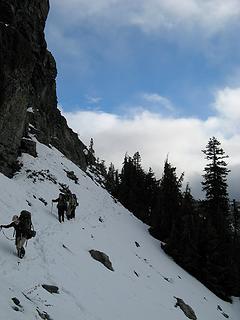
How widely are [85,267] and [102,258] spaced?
3072mm

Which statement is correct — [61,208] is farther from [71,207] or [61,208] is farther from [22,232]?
[22,232]

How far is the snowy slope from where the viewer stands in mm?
15102

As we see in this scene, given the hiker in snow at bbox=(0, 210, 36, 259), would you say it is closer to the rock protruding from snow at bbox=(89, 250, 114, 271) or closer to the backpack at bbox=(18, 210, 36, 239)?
the backpack at bbox=(18, 210, 36, 239)

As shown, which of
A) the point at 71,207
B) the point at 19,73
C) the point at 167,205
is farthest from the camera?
the point at 167,205

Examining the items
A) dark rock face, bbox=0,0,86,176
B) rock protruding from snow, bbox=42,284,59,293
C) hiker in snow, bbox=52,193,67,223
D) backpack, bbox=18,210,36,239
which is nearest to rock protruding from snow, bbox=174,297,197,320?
hiker in snow, bbox=52,193,67,223

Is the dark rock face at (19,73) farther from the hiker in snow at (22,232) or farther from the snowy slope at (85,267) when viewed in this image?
the hiker in snow at (22,232)

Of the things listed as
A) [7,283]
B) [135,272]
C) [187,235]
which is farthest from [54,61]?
[7,283]

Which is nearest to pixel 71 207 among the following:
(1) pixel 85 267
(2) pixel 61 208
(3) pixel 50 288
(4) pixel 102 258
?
(2) pixel 61 208

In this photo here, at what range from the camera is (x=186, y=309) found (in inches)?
1003

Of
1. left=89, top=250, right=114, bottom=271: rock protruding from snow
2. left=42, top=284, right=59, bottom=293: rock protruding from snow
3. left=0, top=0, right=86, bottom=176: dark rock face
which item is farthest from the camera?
left=0, top=0, right=86, bottom=176: dark rock face

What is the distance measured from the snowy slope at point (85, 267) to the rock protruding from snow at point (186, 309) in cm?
48

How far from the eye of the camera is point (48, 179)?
35844 mm

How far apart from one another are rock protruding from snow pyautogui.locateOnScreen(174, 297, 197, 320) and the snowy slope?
48 centimetres

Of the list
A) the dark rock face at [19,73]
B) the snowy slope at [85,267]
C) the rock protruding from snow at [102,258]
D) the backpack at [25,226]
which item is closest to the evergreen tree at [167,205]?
the snowy slope at [85,267]
